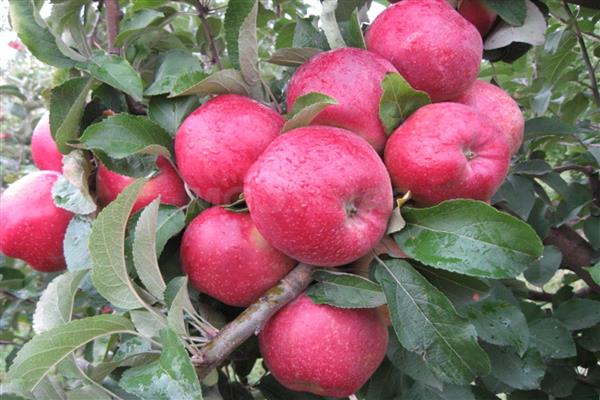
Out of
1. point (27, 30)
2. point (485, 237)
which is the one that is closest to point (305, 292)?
point (485, 237)

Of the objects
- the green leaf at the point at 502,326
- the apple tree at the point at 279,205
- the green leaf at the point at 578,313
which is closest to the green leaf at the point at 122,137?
the apple tree at the point at 279,205

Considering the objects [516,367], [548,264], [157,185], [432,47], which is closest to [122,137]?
[157,185]

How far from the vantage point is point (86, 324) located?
73 centimetres

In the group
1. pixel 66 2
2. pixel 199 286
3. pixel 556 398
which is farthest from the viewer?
pixel 556 398

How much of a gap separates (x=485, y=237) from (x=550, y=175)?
0.76m

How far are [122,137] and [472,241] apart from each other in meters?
0.49

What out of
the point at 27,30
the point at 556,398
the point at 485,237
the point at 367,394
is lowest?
the point at 556,398

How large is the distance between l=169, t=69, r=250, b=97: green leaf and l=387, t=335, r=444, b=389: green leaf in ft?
1.61

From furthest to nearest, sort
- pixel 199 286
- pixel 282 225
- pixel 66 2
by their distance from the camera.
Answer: pixel 66 2 → pixel 199 286 → pixel 282 225

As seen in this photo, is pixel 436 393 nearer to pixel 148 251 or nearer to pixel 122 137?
pixel 148 251

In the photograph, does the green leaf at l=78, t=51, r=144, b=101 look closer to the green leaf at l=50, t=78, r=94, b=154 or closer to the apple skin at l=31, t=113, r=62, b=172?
the green leaf at l=50, t=78, r=94, b=154

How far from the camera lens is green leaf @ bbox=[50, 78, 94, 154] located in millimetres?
843

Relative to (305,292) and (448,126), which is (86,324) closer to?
(305,292)

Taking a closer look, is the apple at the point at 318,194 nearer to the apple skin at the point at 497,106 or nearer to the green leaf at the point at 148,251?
the green leaf at the point at 148,251
